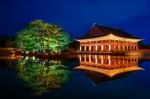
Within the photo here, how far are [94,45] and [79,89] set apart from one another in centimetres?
3596

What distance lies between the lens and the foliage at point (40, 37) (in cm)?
3444

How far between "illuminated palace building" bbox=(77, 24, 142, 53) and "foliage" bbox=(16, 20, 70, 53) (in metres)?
9.49

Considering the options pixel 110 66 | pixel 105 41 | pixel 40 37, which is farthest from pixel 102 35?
pixel 110 66

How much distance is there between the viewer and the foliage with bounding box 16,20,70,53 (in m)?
34.4

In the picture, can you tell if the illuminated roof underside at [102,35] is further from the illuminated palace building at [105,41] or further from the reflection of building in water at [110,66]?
the reflection of building in water at [110,66]

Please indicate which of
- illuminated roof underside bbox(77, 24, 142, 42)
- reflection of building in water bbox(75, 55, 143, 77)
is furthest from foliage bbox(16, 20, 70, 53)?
reflection of building in water bbox(75, 55, 143, 77)

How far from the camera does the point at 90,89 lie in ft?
29.1

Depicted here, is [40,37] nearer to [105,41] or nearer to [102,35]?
[102,35]

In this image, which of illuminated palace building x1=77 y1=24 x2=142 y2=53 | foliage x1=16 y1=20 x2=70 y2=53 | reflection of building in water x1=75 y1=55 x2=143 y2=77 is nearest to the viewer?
reflection of building in water x1=75 y1=55 x2=143 y2=77

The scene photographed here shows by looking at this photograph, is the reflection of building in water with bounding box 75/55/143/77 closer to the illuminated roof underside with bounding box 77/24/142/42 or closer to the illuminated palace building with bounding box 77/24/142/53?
the illuminated palace building with bounding box 77/24/142/53

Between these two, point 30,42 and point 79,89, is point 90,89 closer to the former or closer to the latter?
point 79,89

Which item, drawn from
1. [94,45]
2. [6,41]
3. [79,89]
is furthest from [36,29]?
[79,89]

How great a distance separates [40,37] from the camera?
3466 cm

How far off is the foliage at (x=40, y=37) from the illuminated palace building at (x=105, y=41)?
31.1 ft
